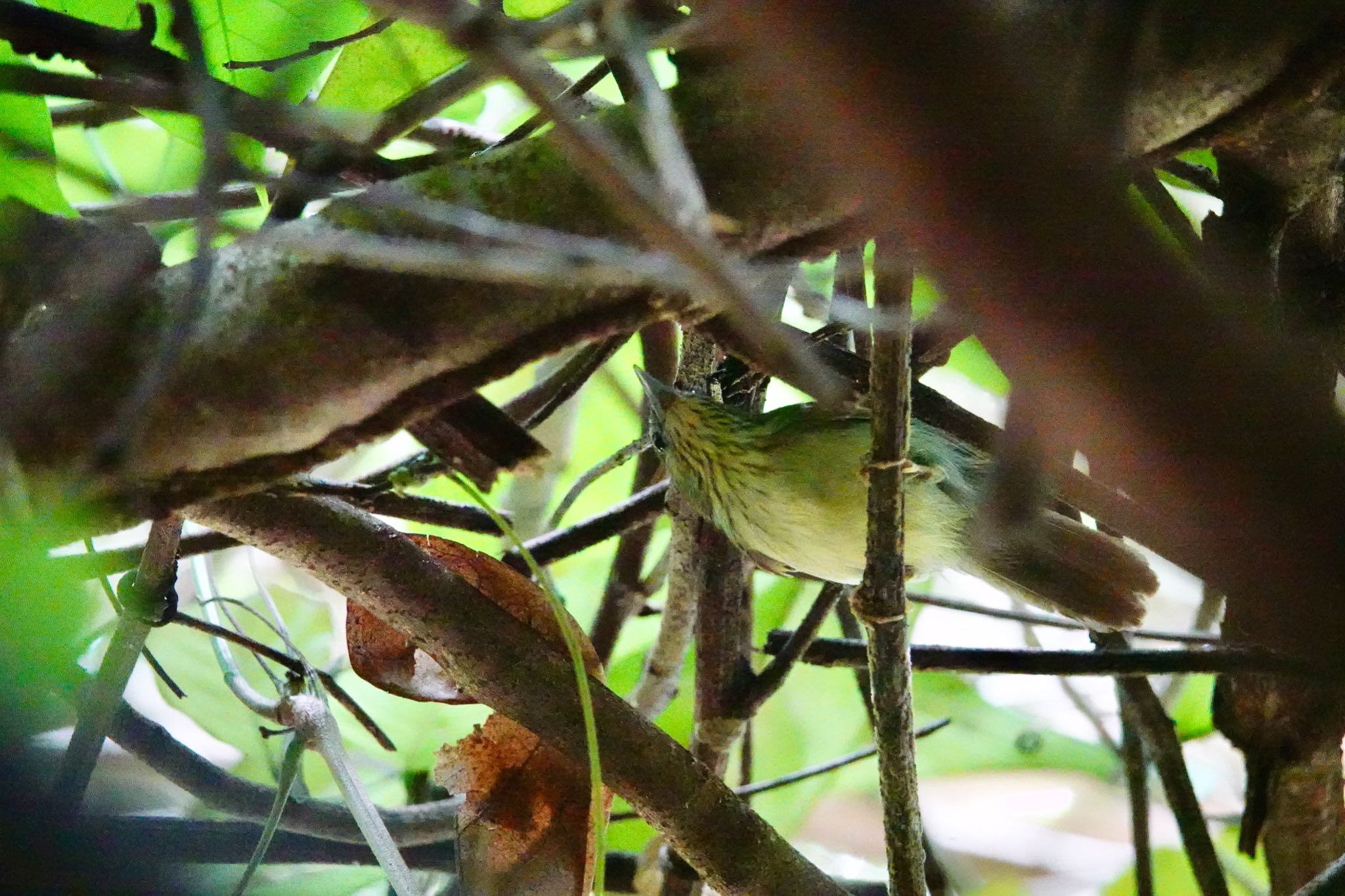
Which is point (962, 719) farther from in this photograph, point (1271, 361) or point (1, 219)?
point (1271, 361)

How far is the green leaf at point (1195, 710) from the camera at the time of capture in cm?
202

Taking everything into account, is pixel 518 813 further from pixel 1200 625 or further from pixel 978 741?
pixel 1200 625

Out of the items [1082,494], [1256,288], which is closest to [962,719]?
[1082,494]

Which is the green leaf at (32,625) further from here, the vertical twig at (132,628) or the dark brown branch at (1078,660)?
the dark brown branch at (1078,660)

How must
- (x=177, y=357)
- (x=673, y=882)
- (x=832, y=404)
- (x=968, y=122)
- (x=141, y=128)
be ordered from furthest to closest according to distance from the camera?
(x=141, y=128) → (x=673, y=882) → (x=177, y=357) → (x=832, y=404) → (x=968, y=122)

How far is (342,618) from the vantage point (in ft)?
9.14

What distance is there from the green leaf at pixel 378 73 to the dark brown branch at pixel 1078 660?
37.1 inches

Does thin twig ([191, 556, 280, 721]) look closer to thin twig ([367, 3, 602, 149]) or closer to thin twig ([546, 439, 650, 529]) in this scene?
thin twig ([546, 439, 650, 529])

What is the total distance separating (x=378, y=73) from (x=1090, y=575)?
123 centimetres

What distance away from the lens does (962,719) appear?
231 centimetres

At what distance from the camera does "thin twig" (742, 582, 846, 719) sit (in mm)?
1524

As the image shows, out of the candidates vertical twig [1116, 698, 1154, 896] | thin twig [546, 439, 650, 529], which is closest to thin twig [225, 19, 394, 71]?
thin twig [546, 439, 650, 529]

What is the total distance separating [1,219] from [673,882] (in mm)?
1185

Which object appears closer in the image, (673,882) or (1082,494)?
(1082,494)
